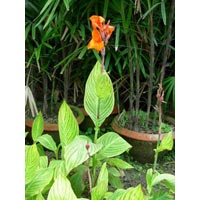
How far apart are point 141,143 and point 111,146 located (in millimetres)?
718

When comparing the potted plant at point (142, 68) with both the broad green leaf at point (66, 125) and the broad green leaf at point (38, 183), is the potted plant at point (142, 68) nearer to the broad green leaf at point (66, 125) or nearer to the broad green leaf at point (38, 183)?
the broad green leaf at point (66, 125)

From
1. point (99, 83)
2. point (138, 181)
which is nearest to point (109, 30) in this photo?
point (99, 83)

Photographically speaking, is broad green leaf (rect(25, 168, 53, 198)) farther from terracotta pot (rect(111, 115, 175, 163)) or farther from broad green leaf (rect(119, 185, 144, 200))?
terracotta pot (rect(111, 115, 175, 163))

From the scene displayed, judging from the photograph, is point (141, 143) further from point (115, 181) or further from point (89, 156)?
point (89, 156)

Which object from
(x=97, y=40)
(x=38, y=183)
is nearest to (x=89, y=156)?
(x=38, y=183)

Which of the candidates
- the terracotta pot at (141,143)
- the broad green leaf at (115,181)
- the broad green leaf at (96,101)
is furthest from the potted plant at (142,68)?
the broad green leaf at (96,101)

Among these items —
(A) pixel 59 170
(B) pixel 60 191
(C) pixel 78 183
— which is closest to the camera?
(B) pixel 60 191

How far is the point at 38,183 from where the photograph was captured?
1346mm

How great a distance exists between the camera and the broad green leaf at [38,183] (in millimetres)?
1337

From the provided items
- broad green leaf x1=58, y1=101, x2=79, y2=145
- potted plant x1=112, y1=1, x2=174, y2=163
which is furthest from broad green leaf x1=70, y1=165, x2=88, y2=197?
potted plant x1=112, y1=1, x2=174, y2=163

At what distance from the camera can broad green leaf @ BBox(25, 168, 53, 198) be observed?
4.39 ft

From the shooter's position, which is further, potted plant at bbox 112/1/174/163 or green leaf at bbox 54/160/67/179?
potted plant at bbox 112/1/174/163
